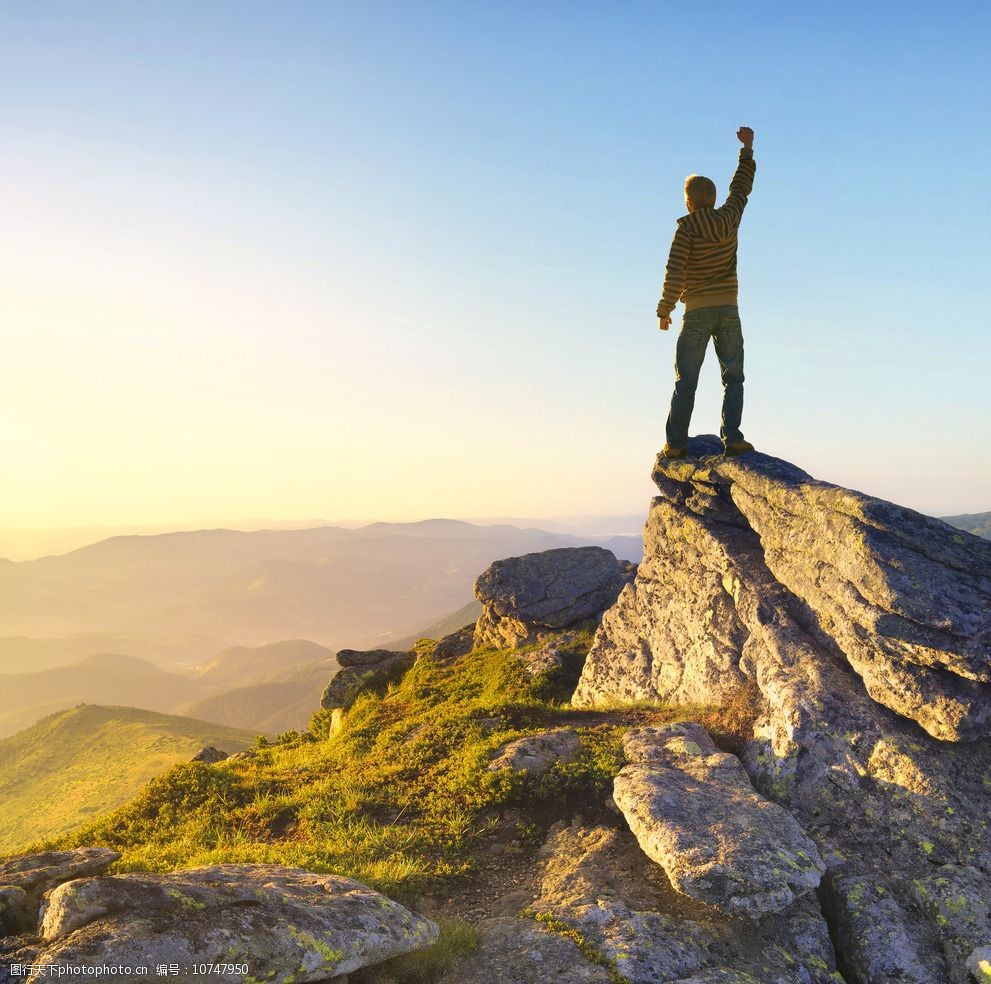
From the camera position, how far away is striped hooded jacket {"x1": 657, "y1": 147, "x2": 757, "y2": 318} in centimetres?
1451

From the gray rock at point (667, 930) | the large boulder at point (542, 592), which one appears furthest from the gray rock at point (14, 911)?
the large boulder at point (542, 592)

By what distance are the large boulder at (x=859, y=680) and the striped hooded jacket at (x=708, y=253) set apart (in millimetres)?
4056

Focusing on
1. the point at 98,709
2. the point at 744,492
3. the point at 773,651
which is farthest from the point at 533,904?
the point at 98,709

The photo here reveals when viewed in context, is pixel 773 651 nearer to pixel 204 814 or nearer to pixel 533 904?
pixel 533 904

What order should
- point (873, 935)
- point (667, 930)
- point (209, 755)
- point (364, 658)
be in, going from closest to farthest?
point (667, 930)
point (873, 935)
point (209, 755)
point (364, 658)

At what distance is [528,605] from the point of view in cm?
2520

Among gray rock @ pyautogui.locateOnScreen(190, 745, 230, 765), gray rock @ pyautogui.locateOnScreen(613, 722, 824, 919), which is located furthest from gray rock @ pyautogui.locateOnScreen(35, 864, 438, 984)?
gray rock @ pyautogui.locateOnScreen(190, 745, 230, 765)

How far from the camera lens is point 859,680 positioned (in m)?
11.5

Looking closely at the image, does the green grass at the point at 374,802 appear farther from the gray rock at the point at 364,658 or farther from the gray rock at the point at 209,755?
the gray rock at the point at 364,658

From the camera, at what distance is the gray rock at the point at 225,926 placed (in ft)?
18.3

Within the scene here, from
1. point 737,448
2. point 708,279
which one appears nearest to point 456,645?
point 737,448

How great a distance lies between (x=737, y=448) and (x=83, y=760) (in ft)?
573

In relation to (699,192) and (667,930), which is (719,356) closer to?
(699,192)

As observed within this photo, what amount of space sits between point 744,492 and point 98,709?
673 ft
